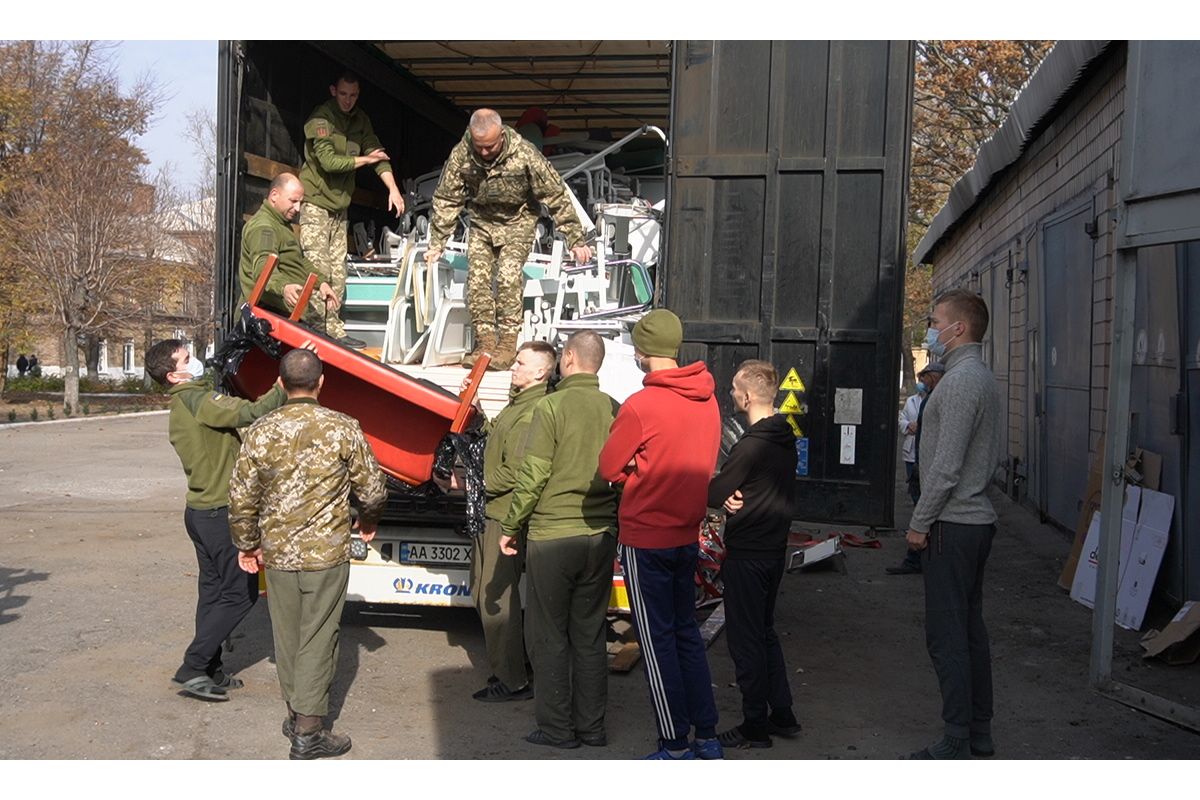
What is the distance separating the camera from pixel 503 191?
24.0ft

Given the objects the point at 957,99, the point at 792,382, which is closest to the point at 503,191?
the point at 792,382

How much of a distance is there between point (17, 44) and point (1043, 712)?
100 feet

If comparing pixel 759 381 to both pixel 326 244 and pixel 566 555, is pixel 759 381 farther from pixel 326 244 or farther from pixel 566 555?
pixel 326 244

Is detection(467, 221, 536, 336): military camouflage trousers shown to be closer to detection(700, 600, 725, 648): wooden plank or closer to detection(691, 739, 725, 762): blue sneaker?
detection(700, 600, 725, 648): wooden plank

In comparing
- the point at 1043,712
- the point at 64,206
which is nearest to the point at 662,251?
the point at 1043,712

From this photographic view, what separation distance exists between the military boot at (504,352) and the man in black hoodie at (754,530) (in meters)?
2.20

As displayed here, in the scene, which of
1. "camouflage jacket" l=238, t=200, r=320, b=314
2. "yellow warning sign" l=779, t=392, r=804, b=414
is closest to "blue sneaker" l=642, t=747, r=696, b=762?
"yellow warning sign" l=779, t=392, r=804, b=414

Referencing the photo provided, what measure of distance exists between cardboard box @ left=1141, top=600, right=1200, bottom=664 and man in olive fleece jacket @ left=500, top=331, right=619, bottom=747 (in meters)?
3.37

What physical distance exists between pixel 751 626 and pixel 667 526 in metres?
0.63

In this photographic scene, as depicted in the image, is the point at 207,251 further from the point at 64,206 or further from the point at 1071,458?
the point at 1071,458

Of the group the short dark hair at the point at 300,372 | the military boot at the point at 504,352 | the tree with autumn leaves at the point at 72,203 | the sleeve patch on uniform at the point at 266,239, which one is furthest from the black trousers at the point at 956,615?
the tree with autumn leaves at the point at 72,203

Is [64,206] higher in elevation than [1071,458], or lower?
higher

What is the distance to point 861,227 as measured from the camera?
6477mm

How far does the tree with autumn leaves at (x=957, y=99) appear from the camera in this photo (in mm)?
23656
